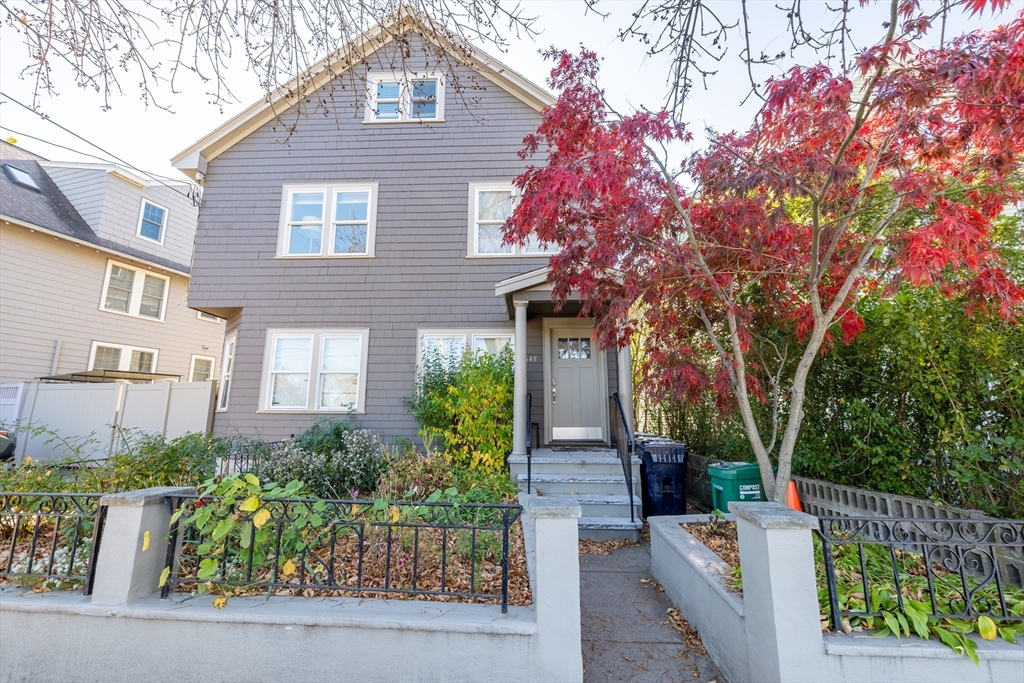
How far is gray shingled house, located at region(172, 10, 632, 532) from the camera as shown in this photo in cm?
831

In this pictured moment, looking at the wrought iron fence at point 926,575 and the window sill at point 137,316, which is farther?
the window sill at point 137,316

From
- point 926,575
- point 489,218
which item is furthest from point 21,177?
point 926,575

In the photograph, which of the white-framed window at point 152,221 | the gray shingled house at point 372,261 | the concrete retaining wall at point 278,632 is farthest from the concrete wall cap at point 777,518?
the white-framed window at point 152,221

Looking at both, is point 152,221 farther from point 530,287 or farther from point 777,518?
point 777,518

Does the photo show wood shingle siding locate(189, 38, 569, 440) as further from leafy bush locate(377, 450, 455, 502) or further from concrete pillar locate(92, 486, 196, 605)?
concrete pillar locate(92, 486, 196, 605)

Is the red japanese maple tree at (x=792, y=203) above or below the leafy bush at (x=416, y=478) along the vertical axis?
above

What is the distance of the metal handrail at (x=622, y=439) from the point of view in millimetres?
5934

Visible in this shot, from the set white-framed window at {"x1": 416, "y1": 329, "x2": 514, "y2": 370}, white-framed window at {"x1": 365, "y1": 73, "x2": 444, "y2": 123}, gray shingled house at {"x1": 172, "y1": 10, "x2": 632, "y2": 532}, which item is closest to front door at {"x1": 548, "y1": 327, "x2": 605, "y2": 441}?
gray shingled house at {"x1": 172, "y1": 10, "x2": 632, "y2": 532}

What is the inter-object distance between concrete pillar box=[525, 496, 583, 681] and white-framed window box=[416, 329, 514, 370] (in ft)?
18.8

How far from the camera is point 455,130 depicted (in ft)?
30.2

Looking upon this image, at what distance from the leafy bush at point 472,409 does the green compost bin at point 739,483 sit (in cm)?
304

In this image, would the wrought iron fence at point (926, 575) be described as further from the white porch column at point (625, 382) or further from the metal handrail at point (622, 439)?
the white porch column at point (625, 382)

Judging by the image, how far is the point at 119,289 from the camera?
12.7m

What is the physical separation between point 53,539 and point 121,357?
12228 millimetres
